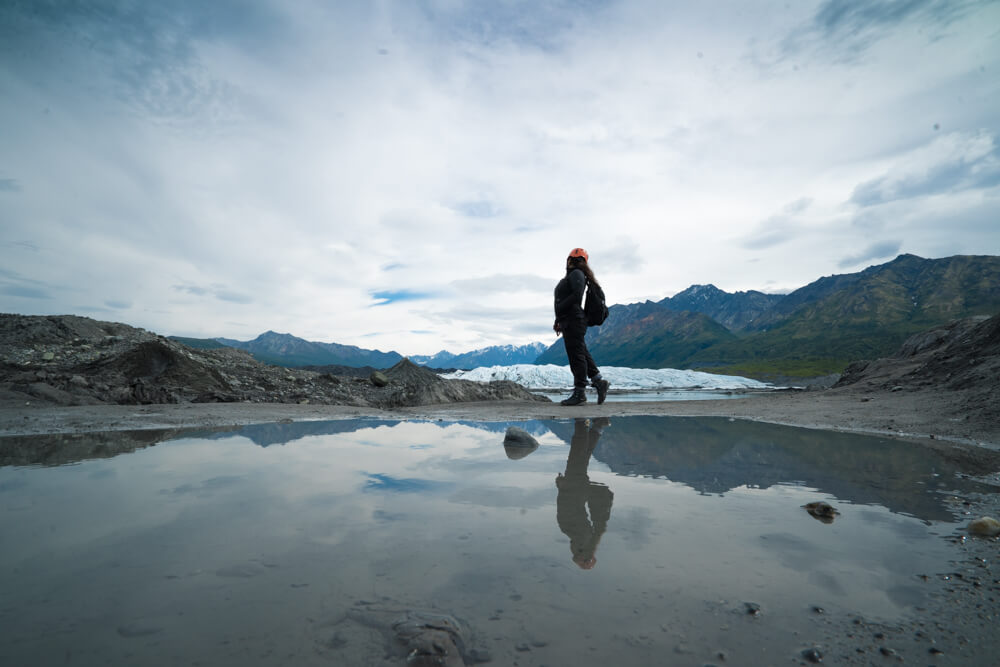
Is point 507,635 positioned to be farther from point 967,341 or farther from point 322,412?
point 967,341

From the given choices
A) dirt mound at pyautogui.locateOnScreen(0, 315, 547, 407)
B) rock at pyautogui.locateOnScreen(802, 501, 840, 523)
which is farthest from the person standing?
rock at pyautogui.locateOnScreen(802, 501, 840, 523)

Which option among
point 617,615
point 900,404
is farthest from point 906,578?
point 900,404

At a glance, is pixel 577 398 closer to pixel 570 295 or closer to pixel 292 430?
pixel 570 295

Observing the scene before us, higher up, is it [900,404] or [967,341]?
[967,341]

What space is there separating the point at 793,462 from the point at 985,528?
1766 millimetres

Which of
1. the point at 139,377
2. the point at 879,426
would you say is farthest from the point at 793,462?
the point at 139,377

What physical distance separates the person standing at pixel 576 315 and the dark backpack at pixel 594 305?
136 millimetres

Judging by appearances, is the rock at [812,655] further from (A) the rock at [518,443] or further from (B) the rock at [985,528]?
(A) the rock at [518,443]

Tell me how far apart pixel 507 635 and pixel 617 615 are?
39 cm

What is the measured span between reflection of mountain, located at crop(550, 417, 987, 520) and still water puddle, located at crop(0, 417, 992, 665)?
3 centimetres

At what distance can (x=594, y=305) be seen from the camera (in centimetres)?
1012

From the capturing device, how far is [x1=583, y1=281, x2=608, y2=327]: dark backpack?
998 cm

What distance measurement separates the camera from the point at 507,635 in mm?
1373

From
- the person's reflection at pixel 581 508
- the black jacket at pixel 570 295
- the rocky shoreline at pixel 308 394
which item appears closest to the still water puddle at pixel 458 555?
the person's reflection at pixel 581 508
